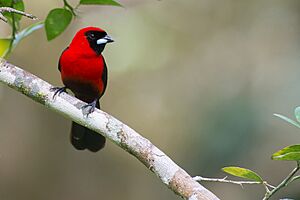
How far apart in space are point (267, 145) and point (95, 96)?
1.94 m

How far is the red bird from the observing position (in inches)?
98.3

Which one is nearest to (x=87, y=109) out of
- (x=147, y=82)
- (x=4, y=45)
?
(x=4, y=45)

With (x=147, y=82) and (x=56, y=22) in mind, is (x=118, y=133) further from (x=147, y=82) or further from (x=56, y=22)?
(x=147, y=82)

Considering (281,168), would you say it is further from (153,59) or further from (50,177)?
(50,177)

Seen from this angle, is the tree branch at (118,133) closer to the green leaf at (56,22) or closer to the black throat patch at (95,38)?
the green leaf at (56,22)

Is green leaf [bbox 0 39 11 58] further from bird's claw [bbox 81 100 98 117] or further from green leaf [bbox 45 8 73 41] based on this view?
bird's claw [bbox 81 100 98 117]

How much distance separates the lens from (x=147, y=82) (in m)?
4.59

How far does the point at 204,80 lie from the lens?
4.54 meters

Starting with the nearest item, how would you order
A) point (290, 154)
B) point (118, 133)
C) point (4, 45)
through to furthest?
point (290, 154)
point (118, 133)
point (4, 45)

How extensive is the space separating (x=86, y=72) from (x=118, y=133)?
36.8 inches

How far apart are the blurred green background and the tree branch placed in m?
2.62

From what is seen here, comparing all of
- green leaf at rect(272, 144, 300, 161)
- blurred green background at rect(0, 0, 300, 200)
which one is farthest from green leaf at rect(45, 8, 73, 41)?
blurred green background at rect(0, 0, 300, 200)

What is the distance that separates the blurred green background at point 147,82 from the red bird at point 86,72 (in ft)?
5.82

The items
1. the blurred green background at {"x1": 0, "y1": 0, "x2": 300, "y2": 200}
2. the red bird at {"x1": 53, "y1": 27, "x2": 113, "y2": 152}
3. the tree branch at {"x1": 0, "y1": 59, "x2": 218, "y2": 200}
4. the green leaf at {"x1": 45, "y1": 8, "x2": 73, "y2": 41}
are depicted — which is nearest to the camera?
the tree branch at {"x1": 0, "y1": 59, "x2": 218, "y2": 200}
